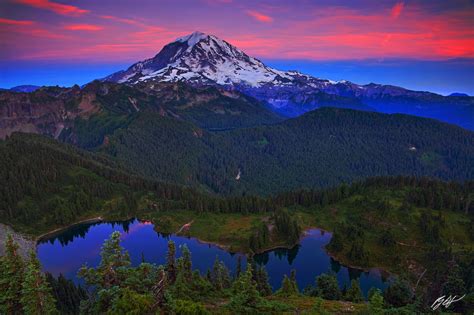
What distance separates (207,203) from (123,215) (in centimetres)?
4735

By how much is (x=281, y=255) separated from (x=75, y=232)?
350 ft

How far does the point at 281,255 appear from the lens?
14612 cm

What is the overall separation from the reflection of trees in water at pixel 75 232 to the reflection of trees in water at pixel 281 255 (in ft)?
246

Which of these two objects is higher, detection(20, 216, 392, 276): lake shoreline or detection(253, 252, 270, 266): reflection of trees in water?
detection(20, 216, 392, 276): lake shoreline

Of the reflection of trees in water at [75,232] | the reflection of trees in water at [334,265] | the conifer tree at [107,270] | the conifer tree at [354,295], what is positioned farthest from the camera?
the reflection of trees in water at [75,232]

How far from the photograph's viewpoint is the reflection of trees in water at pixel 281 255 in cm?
14162

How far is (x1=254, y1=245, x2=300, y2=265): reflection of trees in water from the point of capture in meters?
142

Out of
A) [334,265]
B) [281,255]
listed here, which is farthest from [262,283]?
[281,255]

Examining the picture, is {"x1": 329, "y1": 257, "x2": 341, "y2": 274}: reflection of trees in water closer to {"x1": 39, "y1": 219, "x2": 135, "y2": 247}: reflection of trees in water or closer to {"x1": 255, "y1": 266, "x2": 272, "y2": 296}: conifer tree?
{"x1": 255, "y1": 266, "x2": 272, "y2": 296}: conifer tree

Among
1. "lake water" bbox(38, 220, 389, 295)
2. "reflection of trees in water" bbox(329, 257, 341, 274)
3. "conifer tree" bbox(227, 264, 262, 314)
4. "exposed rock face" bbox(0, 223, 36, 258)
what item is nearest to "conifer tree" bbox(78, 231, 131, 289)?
"conifer tree" bbox(227, 264, 262, 314)

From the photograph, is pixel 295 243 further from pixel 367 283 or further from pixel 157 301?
pixel 157 301

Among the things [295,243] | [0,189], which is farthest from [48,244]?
[295,243]

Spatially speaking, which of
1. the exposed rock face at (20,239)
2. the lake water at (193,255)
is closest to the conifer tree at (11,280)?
the lake water at (193,255)

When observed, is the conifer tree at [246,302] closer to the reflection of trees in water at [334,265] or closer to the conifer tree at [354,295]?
the conifer tree at [354,295]
